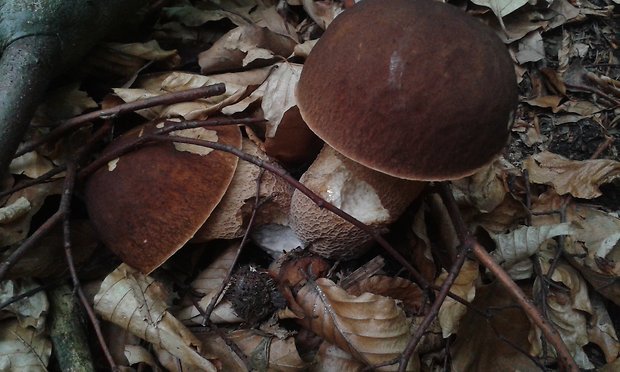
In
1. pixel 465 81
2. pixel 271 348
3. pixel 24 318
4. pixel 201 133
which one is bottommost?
pixel 271 348

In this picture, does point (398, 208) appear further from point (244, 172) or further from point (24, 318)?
point (24, 318)

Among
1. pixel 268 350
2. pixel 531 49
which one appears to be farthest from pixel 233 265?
pixel 531 49

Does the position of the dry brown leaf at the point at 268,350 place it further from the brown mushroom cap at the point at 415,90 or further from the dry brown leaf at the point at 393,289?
the brown mushroom cap at the point at 415,90

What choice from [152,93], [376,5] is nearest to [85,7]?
[152,93]

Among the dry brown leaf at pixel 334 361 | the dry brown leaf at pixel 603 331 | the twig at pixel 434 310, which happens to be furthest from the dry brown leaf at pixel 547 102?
the dry brown leaf at pixel 334 361

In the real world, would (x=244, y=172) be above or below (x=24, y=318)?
above

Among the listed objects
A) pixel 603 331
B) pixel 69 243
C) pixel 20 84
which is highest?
pixel 20 84

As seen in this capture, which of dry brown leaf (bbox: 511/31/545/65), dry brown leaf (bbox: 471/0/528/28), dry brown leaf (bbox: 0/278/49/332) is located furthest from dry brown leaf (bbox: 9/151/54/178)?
dry brown leaf (bbox: 511/31/545/65)

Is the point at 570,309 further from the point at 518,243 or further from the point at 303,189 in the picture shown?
the point at 303,189
